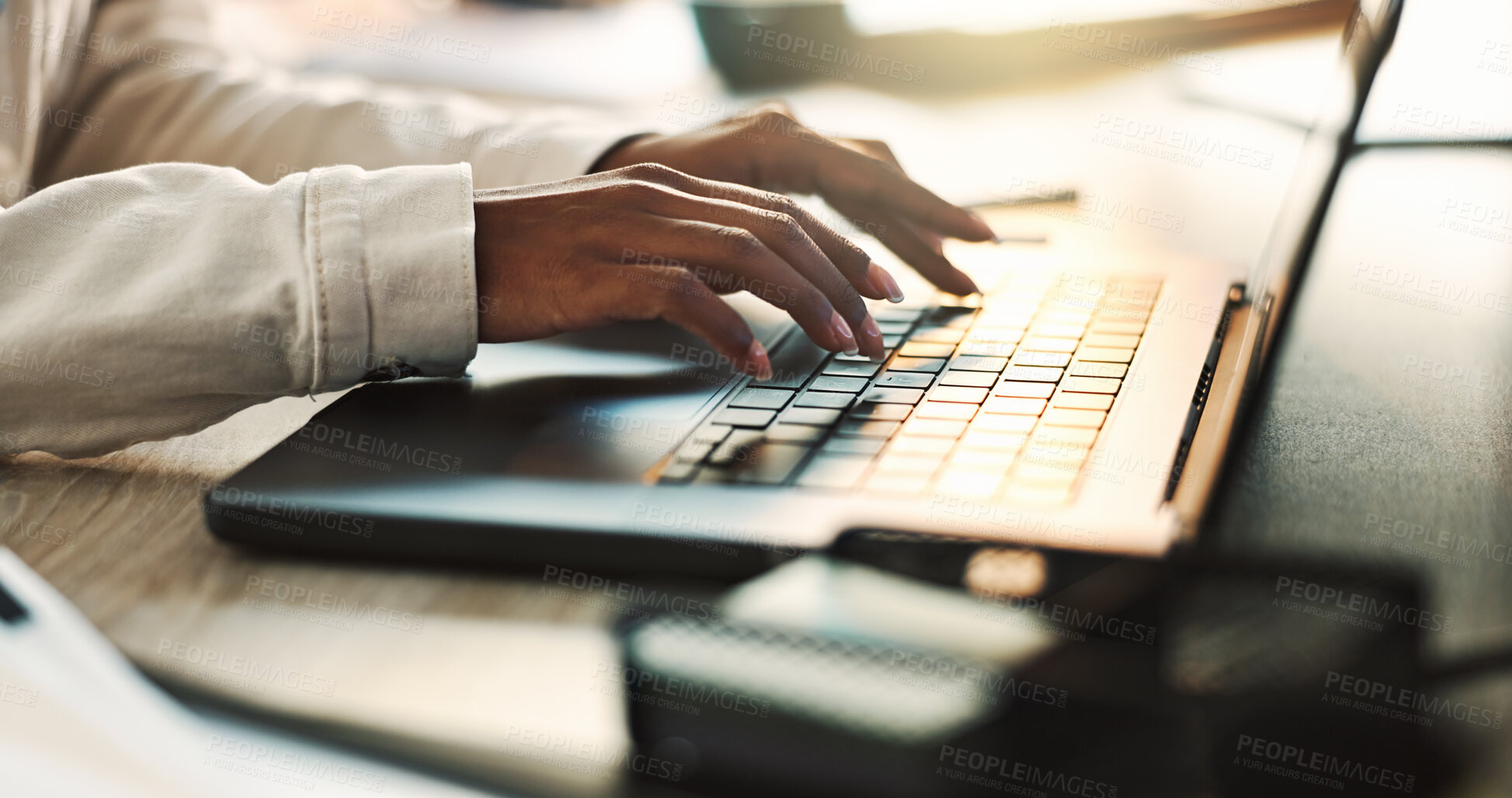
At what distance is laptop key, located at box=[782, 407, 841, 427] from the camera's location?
39 centimetres

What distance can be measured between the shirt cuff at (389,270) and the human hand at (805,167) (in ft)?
0.89

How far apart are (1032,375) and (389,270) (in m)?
0.28

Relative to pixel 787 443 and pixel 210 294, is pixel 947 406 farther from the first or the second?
pixel 210 294

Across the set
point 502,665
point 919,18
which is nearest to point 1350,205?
point 919,18

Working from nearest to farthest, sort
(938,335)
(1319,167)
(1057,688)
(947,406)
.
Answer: (1057,688), (947,406), (938,335), (1319,167)

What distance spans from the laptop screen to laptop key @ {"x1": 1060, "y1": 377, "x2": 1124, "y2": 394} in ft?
0.24

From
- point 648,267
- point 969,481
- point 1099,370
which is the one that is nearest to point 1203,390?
point 1099,370

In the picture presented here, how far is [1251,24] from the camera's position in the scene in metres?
1.04

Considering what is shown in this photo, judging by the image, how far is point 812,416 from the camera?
1.30ft

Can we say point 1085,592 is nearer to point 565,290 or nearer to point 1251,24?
point 565,290

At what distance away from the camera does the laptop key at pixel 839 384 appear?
430 millimetres

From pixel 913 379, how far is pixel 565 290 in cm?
17

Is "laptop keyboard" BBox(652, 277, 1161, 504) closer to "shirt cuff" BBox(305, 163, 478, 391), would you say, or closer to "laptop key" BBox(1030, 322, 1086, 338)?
"laptop key" BBox(1030, 322, 1086, 338)

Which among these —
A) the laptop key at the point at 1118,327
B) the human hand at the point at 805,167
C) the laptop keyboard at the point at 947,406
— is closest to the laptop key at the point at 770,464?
the laptop keyboard at the point at 947,406
